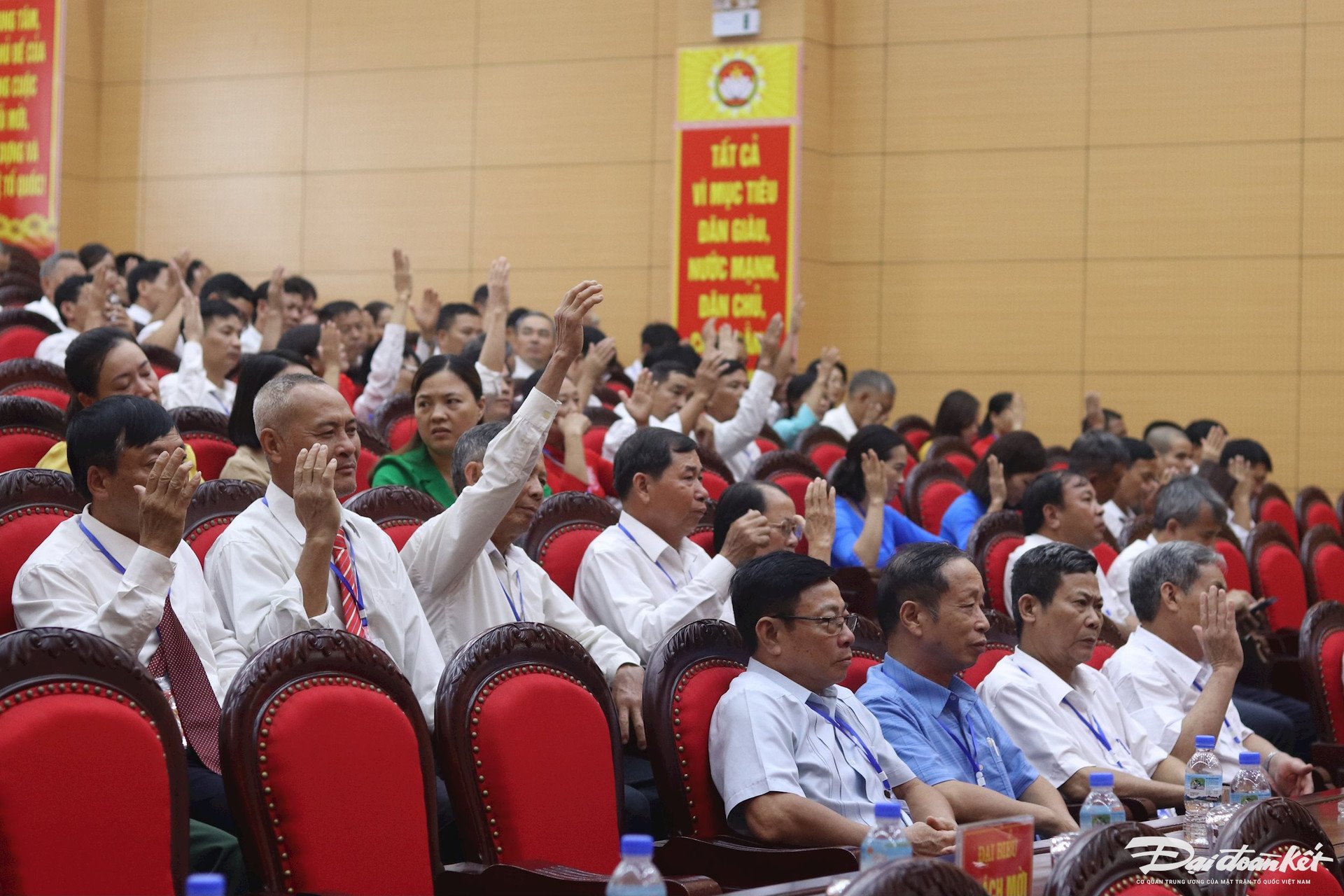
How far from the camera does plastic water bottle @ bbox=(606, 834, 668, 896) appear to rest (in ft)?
5.40

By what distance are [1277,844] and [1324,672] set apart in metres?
2.42

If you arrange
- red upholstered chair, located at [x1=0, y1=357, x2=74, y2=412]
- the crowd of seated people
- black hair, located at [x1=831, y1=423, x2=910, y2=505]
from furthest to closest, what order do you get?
black hair, located at [x1=831, y1=423, x2=910, y2=505] → red upholstered chair, located at [x1=0, y1=357, x2=74, y2=412] → the crowd of seated people

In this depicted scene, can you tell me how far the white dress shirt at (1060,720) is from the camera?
Result: 10.5ft

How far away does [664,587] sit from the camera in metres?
3.62

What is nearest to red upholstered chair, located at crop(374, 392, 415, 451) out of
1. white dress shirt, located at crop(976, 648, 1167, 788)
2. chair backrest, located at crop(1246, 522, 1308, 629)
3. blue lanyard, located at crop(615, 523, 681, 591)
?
blue lanyard, located at crop(615, 523, 681, 591)

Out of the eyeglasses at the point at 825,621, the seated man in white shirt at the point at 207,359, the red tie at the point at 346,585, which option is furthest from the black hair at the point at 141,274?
the eyeglasses at the point at 825,621

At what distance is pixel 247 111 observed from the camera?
9766 mm

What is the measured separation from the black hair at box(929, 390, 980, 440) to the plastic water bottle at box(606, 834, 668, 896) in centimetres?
606

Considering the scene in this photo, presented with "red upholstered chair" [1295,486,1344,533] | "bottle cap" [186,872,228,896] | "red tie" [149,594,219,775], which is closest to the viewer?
"bottle cap" [186,872,228,896]

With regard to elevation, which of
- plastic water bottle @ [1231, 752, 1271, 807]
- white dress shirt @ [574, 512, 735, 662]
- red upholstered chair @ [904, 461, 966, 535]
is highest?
red upholstered chair @ [904, 461, 966, 535]

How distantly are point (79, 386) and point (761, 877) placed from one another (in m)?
2.17

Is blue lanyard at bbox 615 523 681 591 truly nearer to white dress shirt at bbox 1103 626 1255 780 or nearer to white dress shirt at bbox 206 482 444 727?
white dress shirt at bbox 206 482 444 727

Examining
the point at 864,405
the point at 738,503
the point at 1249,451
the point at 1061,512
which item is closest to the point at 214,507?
the point at 738,503

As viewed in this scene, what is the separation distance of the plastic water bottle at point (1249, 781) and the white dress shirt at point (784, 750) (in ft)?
2.86
